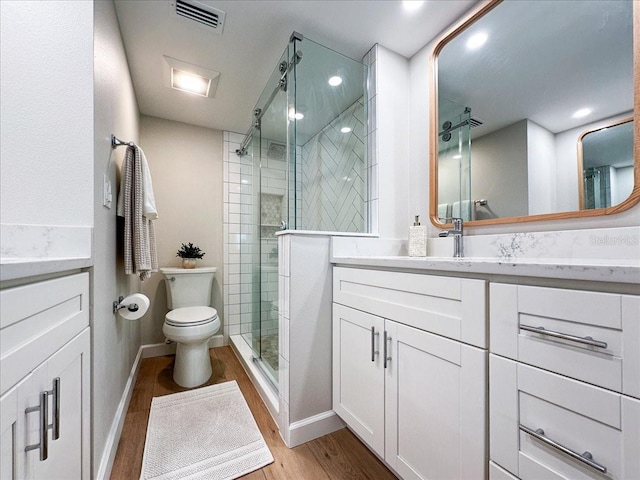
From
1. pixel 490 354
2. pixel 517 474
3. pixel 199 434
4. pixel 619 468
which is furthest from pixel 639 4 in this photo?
pixel 199 434

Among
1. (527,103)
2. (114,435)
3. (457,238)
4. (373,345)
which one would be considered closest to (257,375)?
(114,435)

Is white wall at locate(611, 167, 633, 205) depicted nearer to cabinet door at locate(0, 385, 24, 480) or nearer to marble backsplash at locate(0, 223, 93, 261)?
cabinet door at locate(0, 385, 24, 480)

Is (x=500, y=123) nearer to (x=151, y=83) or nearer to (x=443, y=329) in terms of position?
(x=443, y=329)

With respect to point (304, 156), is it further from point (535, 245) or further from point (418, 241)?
point (535, 245)

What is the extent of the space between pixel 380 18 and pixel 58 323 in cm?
192

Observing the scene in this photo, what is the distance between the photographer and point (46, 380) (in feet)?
2.16

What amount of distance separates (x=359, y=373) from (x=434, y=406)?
1.33 ft

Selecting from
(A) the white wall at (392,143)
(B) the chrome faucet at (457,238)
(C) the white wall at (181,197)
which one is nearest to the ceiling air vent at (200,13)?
(A) the white wall at (392,143)

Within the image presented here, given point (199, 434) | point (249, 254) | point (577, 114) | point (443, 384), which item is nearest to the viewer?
point (443, 384)

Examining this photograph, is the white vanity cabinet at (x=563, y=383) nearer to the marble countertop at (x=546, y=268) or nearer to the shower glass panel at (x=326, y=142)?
the marble countertop at (x=546, y=268)

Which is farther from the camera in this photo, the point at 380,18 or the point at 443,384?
the point at 380,18

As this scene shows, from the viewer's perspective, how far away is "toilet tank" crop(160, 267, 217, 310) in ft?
7.62

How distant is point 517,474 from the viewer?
66cm

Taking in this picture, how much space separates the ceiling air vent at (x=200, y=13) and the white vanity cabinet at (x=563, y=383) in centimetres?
183
